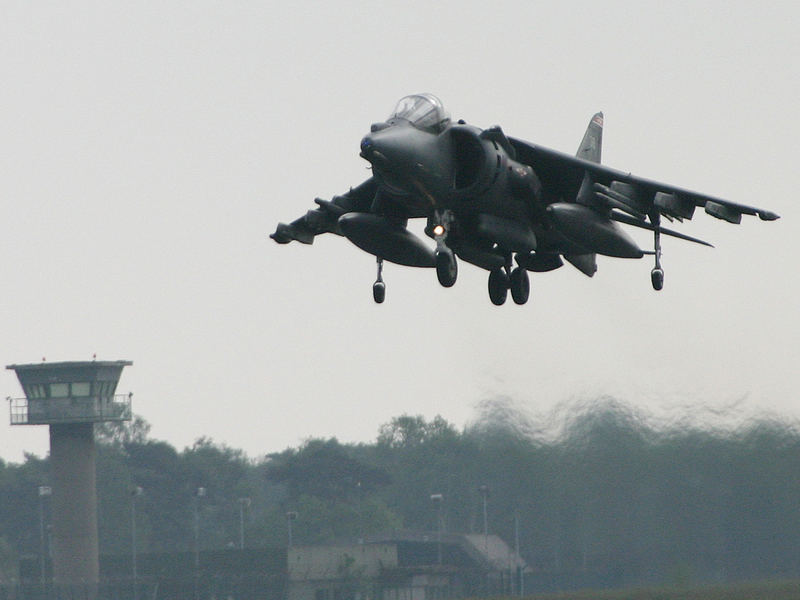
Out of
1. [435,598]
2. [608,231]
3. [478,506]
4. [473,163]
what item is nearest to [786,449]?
[608,231]

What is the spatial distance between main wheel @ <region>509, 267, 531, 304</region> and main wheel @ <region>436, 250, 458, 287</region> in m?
4.69

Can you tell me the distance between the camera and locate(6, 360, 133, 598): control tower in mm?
75250

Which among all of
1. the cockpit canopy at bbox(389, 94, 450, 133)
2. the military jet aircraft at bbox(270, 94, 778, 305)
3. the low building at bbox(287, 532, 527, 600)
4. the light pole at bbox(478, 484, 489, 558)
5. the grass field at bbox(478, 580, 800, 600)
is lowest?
the low building at bbox(287, 532, 527, 600)

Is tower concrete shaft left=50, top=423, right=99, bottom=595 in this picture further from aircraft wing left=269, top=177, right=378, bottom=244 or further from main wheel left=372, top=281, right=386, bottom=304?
main wheel left=372, top=281, right=386, bottom=304

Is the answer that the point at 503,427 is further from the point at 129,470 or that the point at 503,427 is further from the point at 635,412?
the point at 129,470

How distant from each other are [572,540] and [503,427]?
4.56 metres

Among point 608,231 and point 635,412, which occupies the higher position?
point 608,231

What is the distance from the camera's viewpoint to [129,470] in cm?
10388

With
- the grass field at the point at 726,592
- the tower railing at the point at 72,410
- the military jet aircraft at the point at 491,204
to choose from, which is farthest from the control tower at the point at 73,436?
the military jet aircraft at the point at 491,204

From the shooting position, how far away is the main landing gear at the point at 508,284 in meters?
32.9

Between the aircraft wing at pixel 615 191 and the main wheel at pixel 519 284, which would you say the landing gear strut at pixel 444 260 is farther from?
the main wheel at pixel 519 284

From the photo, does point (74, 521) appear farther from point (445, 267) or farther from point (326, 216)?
point (445, 267)

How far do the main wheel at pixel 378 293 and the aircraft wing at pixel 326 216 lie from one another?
286 centimetres

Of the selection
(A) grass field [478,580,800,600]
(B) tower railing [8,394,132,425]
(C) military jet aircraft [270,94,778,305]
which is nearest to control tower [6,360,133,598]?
(B) tower railing [8,394,132,425]
